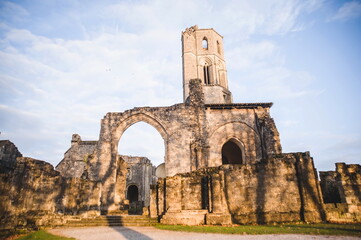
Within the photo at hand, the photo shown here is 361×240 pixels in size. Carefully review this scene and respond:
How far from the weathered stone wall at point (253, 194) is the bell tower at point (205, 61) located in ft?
81.0

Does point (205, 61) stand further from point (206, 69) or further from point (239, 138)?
point (239, 138)

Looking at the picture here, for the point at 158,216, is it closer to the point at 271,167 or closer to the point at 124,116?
the point at 271,167

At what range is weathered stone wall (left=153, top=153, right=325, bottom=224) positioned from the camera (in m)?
8.42

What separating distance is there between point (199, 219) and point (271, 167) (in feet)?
11.4

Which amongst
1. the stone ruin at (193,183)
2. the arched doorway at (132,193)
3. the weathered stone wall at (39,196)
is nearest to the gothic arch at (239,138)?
the stone ruin at (193,183)

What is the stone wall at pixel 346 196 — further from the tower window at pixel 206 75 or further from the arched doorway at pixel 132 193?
the tower window at pixel 206 75

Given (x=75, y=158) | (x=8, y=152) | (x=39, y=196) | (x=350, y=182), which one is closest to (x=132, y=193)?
(x=75, y=158)

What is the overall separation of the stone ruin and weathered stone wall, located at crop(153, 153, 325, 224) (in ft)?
0.12

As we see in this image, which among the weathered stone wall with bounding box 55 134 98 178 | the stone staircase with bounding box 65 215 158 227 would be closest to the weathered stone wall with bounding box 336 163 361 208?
the stone staircase with bounding box 65 215 158 227

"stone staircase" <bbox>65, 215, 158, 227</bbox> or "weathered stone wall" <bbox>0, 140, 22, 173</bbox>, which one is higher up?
"weathered stone wall" <bbox>0, 140, 22, 173</bbox>

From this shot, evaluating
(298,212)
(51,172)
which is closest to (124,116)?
(51,172)

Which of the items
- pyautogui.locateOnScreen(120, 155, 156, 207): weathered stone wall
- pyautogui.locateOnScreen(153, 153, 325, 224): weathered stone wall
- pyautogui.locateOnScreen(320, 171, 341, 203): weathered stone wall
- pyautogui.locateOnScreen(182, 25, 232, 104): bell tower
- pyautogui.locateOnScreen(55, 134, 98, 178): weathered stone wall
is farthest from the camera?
pyautogui.locateOnScreen(182, 25, 232, 104): bell tower

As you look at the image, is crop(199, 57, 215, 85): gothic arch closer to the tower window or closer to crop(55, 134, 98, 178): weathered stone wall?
the tower window

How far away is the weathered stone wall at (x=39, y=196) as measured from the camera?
7375 mm
